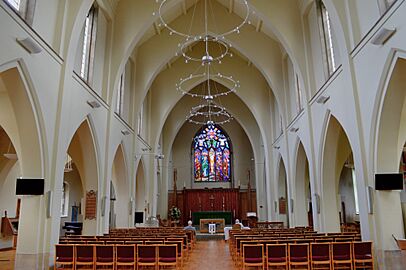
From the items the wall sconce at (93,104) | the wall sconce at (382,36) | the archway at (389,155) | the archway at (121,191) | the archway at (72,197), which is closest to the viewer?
the wall sconce at (382,36)

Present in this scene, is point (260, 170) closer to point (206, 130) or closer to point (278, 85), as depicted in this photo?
point (206, 130)

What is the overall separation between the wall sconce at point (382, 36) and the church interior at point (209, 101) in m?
0.05

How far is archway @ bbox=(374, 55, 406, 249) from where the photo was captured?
25.8 ft

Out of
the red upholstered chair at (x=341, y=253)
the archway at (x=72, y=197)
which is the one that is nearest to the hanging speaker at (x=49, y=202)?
the red upholstered chair at (x=341, y=253)

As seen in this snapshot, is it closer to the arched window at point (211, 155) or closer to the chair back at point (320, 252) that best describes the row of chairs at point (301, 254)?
the chair back at point (320, 252)

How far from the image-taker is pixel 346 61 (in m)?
9.52

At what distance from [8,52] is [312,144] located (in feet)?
34.1

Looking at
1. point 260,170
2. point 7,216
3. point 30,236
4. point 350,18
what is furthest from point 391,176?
point 260,170

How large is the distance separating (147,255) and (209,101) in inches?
376

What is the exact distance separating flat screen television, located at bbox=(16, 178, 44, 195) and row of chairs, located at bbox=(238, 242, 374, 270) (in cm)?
519

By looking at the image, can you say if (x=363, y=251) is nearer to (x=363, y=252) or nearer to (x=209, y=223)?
(x=363, y=252)

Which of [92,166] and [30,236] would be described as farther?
[92,166]

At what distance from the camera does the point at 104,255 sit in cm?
760

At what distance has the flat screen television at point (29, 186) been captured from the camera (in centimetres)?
844
